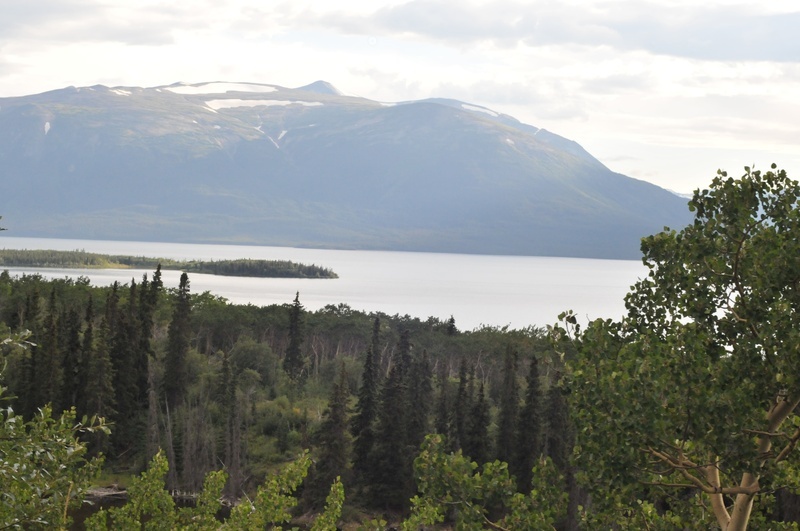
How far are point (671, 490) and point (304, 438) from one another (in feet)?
198

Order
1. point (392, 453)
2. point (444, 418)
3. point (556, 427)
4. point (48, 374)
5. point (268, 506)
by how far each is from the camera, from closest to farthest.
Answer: point (268, 506), point (392, 453), point (556, 427), point (48, 374), point (444, 418)

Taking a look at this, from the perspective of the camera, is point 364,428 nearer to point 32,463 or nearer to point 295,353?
point 295,353

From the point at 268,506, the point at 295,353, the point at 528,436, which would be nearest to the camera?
the point at 268,506

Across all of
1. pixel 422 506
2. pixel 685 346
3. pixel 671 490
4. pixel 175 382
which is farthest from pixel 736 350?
pixel 175 382

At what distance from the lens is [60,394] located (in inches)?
2719

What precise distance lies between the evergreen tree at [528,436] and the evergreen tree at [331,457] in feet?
36.3

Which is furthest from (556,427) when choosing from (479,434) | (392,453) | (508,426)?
(392,453)

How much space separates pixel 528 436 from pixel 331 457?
1295 cm

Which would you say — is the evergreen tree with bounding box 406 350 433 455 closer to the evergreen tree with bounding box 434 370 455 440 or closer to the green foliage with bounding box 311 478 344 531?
the evergreen tree with bounding box 434 370 455 440

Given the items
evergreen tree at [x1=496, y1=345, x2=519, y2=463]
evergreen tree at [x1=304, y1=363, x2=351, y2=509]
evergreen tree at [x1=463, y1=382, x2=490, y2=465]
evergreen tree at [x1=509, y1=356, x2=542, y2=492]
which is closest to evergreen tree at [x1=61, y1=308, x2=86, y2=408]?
evergreen tree at [x1=304, y1=363, x2=351, y2=509]

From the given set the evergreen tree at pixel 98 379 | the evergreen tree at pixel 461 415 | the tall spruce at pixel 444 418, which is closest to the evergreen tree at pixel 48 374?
the evergreen tree at pixel 98 379

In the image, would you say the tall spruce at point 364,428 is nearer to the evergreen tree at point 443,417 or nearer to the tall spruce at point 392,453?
the tall spruce at point 392,453

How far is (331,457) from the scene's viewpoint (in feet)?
210

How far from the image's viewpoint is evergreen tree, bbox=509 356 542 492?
6562 centimetres
